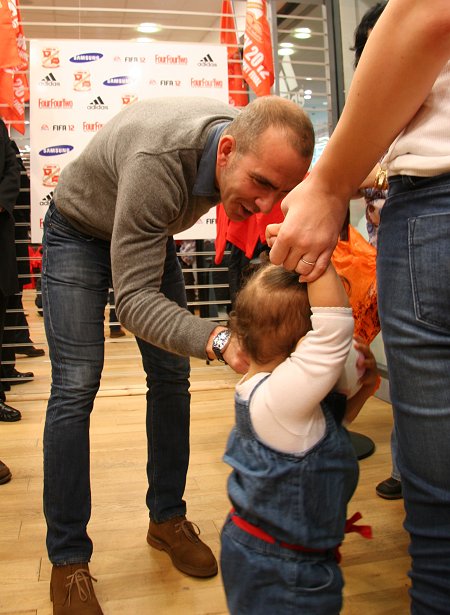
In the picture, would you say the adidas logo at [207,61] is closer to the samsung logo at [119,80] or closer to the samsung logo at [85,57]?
the samsung logo at [119,80]

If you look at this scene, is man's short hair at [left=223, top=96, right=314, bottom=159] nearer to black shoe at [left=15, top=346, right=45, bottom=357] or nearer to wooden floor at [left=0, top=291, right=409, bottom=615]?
wooden floor at [left=0, top=291, right=409, bottom=615]

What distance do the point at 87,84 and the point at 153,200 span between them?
2.77 m

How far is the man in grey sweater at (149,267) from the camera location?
1.34 meters

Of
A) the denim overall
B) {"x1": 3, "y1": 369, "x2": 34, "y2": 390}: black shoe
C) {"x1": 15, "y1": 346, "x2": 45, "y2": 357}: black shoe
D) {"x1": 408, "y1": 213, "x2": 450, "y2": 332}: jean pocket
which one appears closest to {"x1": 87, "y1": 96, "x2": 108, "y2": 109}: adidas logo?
{"x1": 3, "y1": 369, "x2": 34, "y2": 390}: black shoe

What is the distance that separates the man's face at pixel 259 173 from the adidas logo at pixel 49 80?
2724 mm

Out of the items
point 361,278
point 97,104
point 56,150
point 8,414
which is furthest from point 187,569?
point 97,104

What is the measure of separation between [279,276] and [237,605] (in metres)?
0.57

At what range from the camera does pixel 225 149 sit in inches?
54.7

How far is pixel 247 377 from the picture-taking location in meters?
1.07

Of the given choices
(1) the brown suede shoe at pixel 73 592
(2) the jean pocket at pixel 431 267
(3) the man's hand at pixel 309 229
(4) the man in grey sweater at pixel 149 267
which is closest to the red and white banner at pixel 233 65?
(4) the man in grey sweater at pixel 149 267

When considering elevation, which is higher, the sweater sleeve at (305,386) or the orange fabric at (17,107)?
the orange fabric at (17,107)

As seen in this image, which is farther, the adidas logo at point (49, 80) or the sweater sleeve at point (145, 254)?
the adidas logo at point (49, 80)

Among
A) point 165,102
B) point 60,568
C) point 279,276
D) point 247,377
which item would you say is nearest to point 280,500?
point 247,377

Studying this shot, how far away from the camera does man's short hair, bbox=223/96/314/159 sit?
1313 mm
